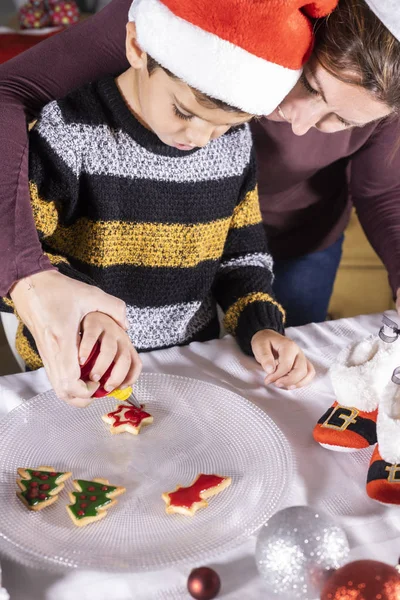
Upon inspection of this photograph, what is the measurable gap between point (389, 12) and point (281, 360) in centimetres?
44

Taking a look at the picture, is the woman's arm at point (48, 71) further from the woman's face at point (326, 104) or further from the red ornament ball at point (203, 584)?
the red ornament ball at point (203, 584)

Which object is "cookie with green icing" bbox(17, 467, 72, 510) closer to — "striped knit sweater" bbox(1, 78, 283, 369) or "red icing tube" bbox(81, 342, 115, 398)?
"red icing tube" bbox(81, 342, 115, 398)

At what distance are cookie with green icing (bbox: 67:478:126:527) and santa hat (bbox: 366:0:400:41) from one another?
588 mm

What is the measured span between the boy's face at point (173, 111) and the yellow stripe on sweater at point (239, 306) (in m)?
0.25

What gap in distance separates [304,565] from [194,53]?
537mm

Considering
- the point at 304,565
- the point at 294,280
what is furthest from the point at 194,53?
the point at 294,280

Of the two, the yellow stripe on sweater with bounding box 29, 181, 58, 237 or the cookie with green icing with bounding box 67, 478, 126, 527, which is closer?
the cookie with green icing with bounding box 67, 478, 126, 527

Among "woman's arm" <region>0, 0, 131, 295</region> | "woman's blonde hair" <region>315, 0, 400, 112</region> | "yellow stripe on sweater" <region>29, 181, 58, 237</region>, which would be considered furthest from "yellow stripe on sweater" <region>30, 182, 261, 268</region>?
"woman's blonde hair" <region>315, 0, 400, 112</region>

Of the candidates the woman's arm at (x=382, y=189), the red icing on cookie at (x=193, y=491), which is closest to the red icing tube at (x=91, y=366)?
the red icing on cookie at (x=193, y=491)

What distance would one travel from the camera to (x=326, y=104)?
87cm

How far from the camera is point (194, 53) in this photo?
0.74 m

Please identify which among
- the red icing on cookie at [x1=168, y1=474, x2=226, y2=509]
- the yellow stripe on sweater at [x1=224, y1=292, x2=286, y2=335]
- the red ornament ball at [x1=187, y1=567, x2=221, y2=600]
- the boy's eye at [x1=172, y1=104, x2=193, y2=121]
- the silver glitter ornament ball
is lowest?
the yellow stripe on sweater at [x1=224, y1=292, x2=286, y2=335]

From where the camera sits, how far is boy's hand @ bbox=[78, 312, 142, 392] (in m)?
0.67

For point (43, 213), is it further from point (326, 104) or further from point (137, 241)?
point (326, 104)
